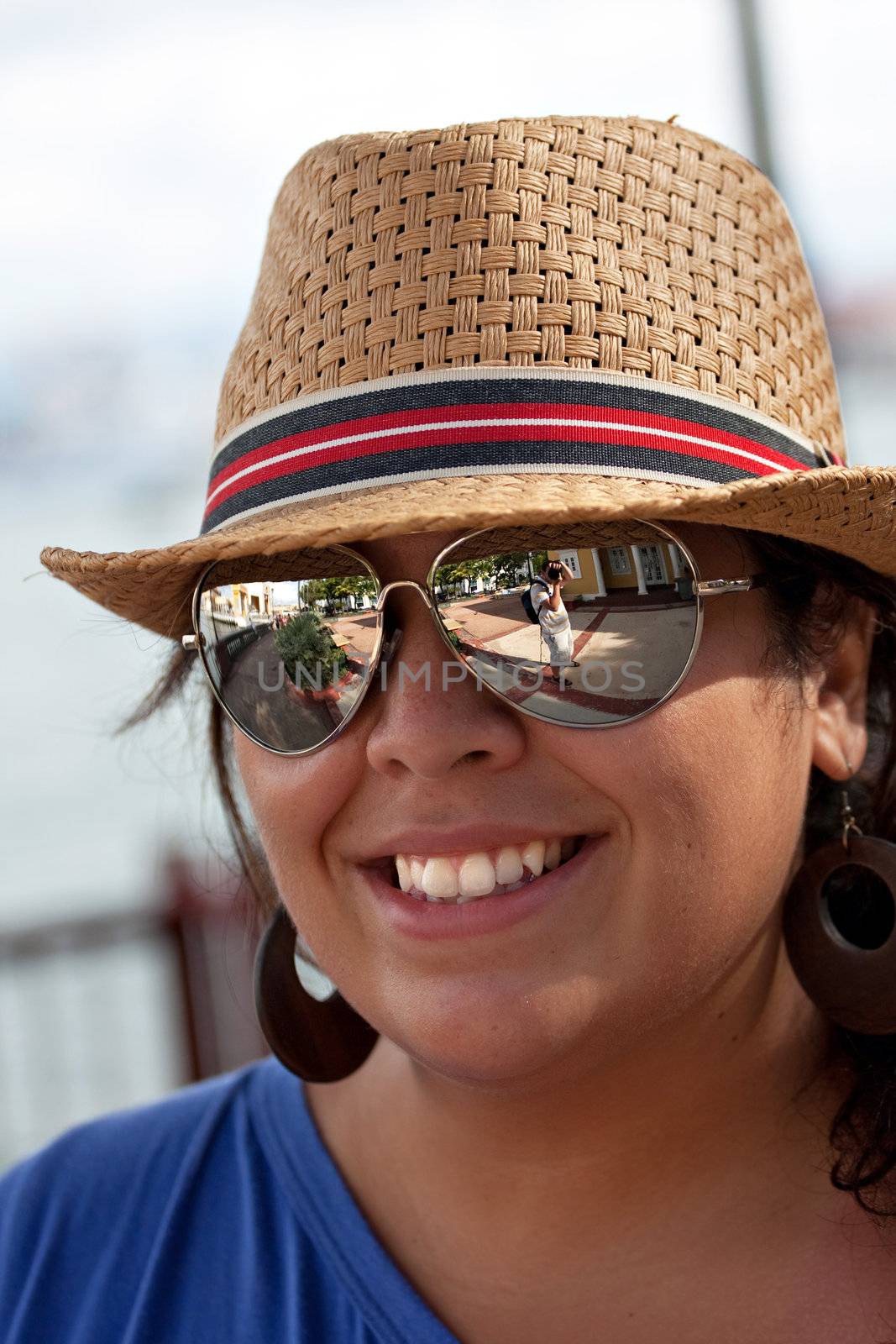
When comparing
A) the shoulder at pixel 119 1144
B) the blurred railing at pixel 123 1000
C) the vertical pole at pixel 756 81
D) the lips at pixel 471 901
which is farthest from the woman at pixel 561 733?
the blurred railing at pixel 123 1000

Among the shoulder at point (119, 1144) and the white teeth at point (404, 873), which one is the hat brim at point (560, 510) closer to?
the white teeth at point (404, 873)

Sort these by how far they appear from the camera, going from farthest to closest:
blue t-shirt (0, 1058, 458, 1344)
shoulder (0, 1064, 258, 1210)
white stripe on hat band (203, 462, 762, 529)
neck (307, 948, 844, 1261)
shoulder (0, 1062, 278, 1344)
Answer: shoulder (0, 1064, 258, 1210) → shoulder (0, 1062, 278, 1344) → blue t-shirt (0, 1058, 458, 1344) → neck (307, 948, 844, 1261) → white stripe on hat band (203, 462, 762, 529)

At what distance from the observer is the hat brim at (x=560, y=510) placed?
4.93ft

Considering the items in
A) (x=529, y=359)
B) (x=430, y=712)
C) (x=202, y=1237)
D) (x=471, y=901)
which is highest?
(x=529, y=359)

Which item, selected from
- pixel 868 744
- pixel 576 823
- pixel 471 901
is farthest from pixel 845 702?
pixel 471 901

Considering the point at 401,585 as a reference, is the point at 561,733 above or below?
below

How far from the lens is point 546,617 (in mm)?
1605

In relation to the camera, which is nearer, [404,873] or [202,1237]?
[404,873]

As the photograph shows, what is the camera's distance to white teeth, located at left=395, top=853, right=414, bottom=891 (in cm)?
177

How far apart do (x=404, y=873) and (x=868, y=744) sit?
0.81 m

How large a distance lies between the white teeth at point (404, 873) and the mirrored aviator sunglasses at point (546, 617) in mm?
207

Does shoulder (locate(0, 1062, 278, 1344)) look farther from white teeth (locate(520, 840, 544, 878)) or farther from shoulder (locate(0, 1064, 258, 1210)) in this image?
white teeth (locate(520, 840, 544, 878))

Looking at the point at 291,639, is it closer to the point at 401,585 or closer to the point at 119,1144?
the point at 401,585

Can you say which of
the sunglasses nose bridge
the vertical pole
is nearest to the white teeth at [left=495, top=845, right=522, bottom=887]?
the sunglasses nose bridge
